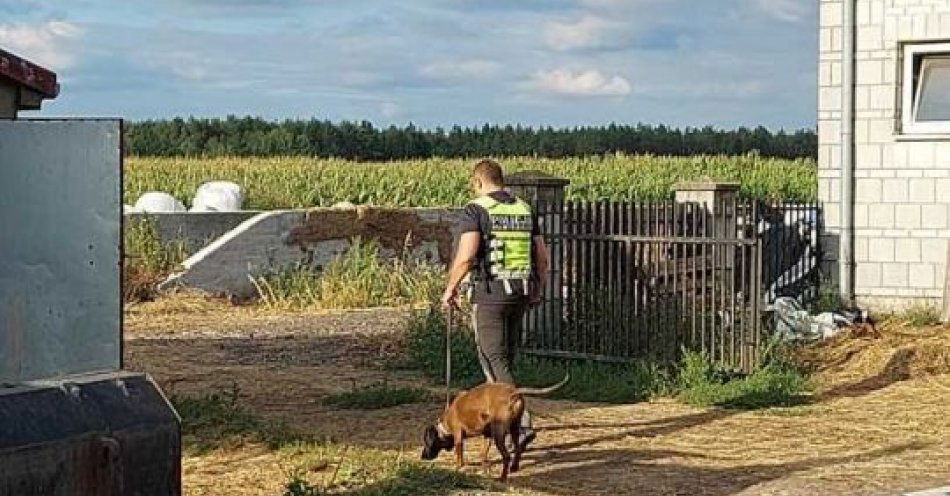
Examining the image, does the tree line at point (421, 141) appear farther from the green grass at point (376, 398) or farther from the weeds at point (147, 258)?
the green grass at point (376, 398)

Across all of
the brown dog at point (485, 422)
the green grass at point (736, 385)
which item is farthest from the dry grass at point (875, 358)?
the brown dog at point (485, 422)

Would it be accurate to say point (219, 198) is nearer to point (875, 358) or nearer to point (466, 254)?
point (875, 358)

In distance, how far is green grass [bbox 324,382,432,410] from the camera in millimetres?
13586

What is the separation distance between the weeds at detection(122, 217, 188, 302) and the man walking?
1292cm

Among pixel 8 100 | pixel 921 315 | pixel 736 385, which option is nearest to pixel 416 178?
pixel 921 315

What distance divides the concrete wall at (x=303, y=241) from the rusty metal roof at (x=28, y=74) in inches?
552

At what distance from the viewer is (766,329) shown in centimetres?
1529

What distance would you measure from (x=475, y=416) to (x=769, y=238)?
23.3 ft

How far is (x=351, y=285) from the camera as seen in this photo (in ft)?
76.4

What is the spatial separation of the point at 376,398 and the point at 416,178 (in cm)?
2574

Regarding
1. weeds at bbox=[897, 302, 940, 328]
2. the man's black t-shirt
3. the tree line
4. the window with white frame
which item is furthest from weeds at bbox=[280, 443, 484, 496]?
the tree line

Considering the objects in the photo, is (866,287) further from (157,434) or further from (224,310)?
(157,434)

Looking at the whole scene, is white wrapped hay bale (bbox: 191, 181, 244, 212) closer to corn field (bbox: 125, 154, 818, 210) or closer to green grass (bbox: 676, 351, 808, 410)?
corn field (bbox: 125, 154, 818, 210)


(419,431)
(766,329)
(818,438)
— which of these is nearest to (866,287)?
(766,329)
